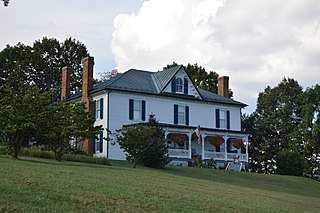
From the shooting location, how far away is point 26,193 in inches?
→ 562

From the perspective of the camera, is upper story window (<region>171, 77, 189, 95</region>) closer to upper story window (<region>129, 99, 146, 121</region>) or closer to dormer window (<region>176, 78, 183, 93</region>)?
dormer window (<region>176, 78, 183, 93</region>)

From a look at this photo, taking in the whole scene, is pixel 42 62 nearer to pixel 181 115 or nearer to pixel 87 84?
pixel 87 84

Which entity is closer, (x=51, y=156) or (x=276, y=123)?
(x=51, y=156)

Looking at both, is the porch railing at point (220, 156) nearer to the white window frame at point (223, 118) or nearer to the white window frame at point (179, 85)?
the white window frame at point (223, 118)

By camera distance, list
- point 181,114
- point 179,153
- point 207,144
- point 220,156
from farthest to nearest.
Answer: point 207,144 < point 181,114 < point 220,156 < point 179,153

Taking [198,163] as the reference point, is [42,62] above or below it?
above

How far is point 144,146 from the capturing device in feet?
113

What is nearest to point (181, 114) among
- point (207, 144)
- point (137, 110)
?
point (207, 144)

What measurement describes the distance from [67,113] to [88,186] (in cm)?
1387

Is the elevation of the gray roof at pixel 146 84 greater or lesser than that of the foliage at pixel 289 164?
greater

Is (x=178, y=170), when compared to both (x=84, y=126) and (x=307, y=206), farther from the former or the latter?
(x=307, y=206)

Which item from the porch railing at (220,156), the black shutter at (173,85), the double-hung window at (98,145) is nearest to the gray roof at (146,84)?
the black shutter at (173,85)

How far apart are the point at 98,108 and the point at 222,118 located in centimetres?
1130

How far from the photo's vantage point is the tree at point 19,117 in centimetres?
2647
